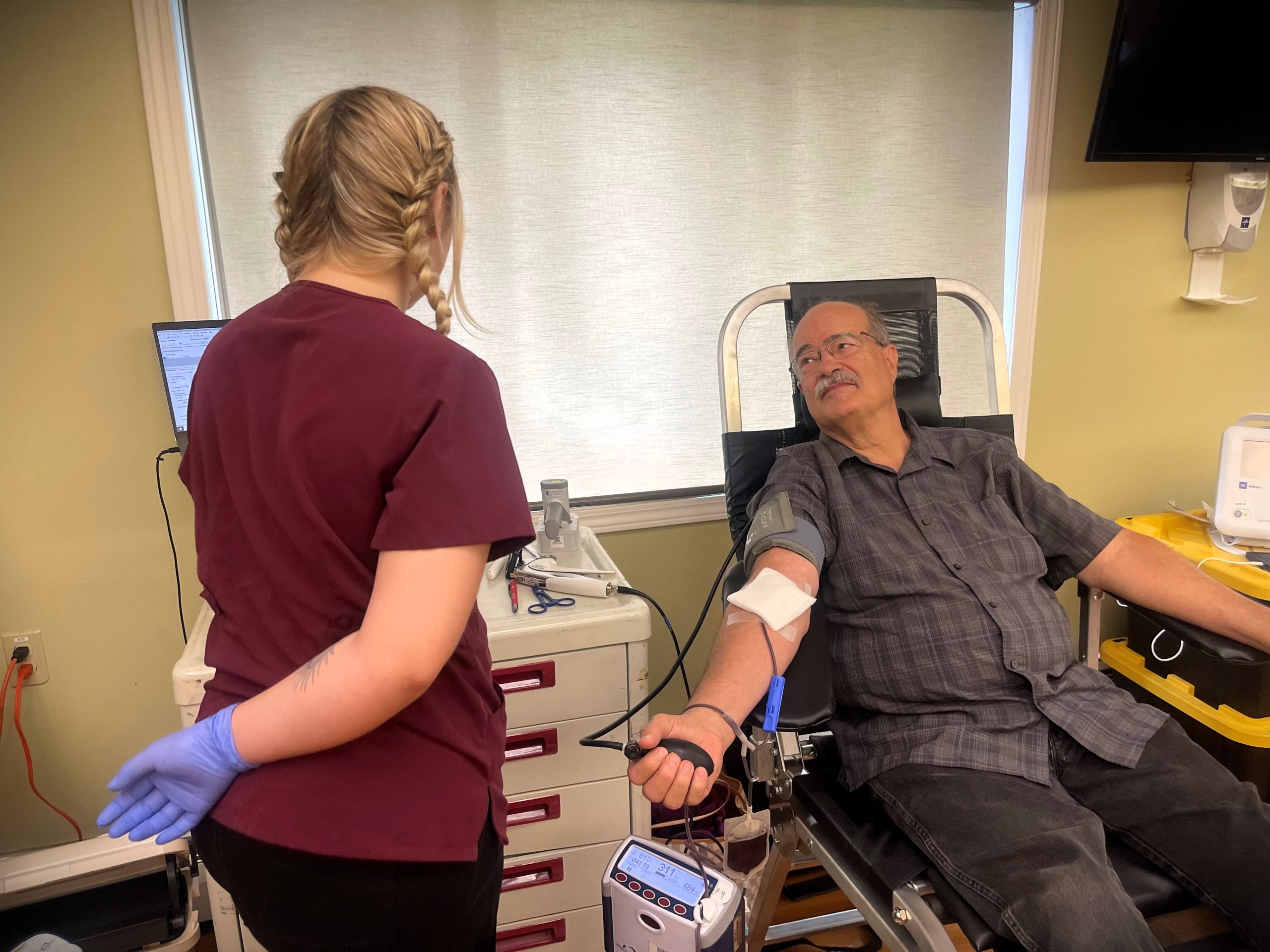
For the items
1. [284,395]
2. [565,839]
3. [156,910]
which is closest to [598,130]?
[284,395]

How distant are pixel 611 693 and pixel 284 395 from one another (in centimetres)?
82

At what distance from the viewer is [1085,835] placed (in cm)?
100

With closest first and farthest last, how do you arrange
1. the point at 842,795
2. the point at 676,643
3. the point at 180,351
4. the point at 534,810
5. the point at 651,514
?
the point at 842,795, the point at 534,810, the point at 180,351, the point at 676,643, the point at 651,514

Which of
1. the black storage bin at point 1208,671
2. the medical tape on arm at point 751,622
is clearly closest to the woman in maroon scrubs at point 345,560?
the medical tape on arm at point 751,622

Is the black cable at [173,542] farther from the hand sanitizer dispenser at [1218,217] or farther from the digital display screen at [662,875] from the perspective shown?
the hand sanitizer dispenser at [1218,217]

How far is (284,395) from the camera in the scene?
630 mm

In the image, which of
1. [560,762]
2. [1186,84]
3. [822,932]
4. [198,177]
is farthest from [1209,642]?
[198,177]

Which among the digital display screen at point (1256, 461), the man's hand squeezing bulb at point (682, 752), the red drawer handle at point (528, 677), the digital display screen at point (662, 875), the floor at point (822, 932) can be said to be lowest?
the floor at point (822, 932)

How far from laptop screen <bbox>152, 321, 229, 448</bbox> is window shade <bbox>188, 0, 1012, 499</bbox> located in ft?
A: 0.73

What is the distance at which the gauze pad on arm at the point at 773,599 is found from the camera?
1.12m

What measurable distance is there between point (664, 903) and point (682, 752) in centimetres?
18

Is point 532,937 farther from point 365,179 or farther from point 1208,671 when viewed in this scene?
point 1208,671

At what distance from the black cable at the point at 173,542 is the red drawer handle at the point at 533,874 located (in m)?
0.77

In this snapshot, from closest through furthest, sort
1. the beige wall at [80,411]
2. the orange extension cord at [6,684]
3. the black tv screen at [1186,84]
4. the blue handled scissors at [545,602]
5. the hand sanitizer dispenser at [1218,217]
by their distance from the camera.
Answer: the blue handled scissors at [545,602]
the beige wall at [80,411]
the orange extension cord at [6,684]
the black tv screen at [1186,84]
the hand sanitizer dispenser at [1218,217]
